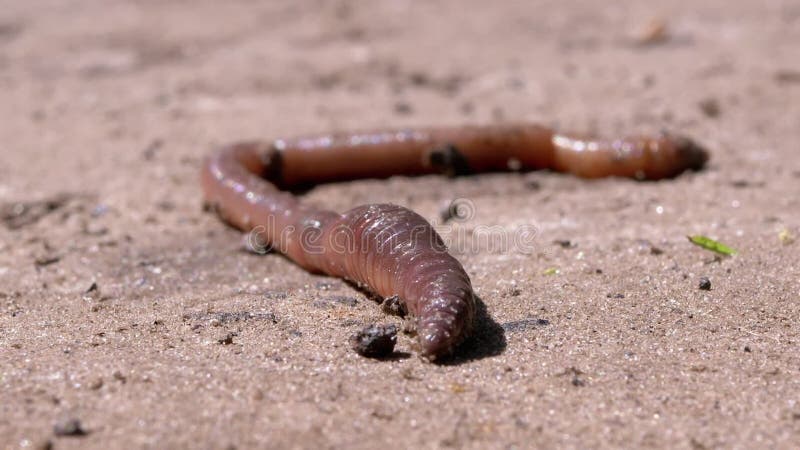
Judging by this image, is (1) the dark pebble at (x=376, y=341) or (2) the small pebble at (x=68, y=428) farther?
(1) the dark pebble at (x=376, y=341)

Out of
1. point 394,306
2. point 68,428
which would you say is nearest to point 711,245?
point 394,306

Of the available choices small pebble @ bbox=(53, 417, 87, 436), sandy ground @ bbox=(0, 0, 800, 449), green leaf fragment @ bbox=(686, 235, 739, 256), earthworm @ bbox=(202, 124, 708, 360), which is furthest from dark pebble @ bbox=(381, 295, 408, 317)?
green leaf fragment @ bbox=(686, 235, 739, 256)

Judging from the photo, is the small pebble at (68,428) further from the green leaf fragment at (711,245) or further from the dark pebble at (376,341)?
the green leaf fragment at (711,245)

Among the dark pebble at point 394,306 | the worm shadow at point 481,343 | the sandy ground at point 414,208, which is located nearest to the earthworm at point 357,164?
the sandy ground at point 414,208

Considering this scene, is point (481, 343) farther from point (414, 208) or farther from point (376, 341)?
point (414, 208)

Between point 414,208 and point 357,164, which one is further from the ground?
point 357,164

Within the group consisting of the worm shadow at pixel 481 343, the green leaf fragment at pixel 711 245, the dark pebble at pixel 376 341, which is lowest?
the worm shadow at pixel 481 343

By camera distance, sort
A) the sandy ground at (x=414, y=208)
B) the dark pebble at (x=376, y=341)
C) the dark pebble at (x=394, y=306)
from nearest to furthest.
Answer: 1. the sandy ground at (x=414, y=208)
2. the dark pebble at (x=376, y=341)
3. the dark pebble at (x=394, y=306)
